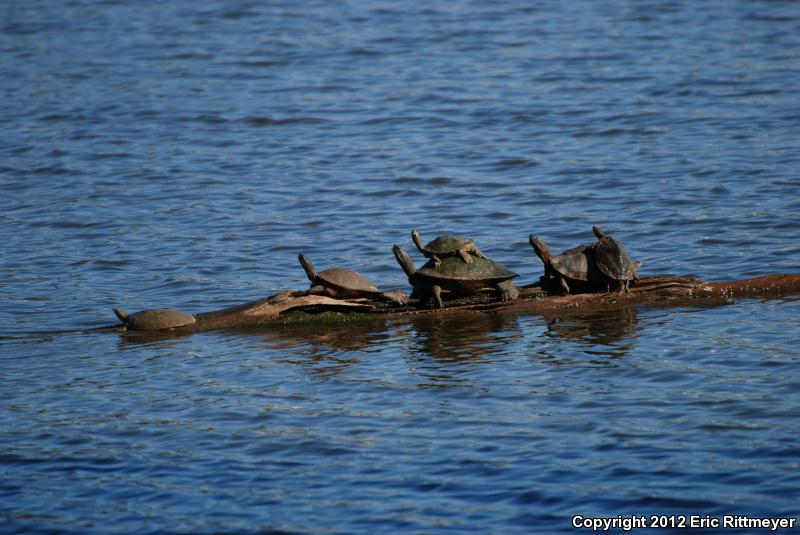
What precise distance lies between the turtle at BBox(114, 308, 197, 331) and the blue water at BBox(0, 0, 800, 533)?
0.75 feet

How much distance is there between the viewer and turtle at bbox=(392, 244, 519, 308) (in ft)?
25.5

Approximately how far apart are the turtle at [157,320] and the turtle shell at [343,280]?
1029 mm

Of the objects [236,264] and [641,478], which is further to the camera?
[236,264]

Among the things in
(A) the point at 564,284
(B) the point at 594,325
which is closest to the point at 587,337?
(B) the point at 594,325

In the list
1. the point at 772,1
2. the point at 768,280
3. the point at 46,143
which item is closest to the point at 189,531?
the point at 768,280

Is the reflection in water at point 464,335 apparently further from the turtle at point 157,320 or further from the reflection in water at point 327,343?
the turtle at point 157,320

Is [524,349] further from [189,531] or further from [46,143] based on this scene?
[46,143]

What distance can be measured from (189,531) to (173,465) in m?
0.73

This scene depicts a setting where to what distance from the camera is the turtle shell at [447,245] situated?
25.8 feet

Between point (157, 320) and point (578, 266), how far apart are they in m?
3.02

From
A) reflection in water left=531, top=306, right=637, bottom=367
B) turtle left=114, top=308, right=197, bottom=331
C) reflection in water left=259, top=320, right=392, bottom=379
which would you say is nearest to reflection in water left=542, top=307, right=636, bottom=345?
reflection in water left=531, top=306, right=637, bottom=367

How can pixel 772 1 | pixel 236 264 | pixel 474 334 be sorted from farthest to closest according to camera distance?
1. pixel 772 1
2. pixel 236 264
3. pixel 474 334

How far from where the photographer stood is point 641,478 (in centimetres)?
542

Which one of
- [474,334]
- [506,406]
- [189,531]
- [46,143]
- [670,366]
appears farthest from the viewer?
[46,143]
